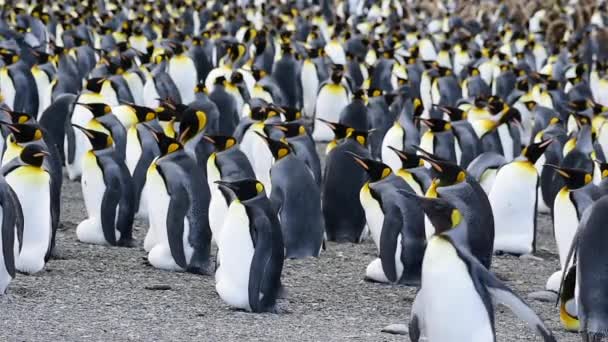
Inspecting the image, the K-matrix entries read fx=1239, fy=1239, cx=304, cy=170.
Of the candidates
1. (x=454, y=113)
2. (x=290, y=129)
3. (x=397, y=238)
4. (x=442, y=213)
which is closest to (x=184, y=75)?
Result: (x=454, y=113)

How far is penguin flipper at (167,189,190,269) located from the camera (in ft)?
23.5

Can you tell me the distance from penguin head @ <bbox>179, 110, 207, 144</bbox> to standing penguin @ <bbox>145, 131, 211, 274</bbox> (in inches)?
23.2

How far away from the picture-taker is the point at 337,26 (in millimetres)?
19156

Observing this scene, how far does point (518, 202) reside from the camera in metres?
8.65

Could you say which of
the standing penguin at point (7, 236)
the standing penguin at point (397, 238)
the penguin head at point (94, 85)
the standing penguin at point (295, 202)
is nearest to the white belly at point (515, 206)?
the standing penguin at point (295, 202)

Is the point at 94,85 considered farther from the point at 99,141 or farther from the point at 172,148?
the point at 172,148

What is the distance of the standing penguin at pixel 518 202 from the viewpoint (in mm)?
8617

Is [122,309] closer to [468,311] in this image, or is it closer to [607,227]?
[468,311]

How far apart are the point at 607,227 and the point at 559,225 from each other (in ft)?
5.18

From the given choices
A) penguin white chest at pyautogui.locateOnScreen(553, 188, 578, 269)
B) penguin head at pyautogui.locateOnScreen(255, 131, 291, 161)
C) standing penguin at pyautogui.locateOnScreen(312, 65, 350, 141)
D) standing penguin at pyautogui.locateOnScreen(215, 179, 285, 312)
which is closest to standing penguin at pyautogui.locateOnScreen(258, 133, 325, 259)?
penguin head at pyautogui.locateOnScreen(255, 131, 291, 161)

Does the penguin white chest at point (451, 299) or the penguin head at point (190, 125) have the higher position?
the penguin head at point (190, 125)

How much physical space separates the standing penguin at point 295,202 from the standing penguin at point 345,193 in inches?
28.6

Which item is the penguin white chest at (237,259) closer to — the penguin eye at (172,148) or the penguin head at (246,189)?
the penguin head at (246,189)

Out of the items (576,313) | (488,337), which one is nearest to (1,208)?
(488,337)
